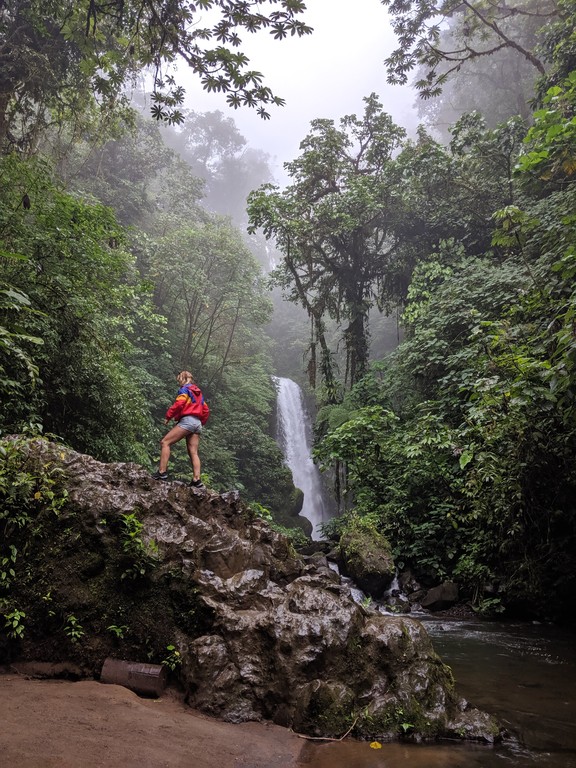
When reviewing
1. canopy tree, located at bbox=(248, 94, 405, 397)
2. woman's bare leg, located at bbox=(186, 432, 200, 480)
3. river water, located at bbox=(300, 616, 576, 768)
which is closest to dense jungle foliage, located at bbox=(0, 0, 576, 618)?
canopy tree, located at bbox=(248, 94, 405, 397)

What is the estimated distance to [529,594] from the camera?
23.2 ft

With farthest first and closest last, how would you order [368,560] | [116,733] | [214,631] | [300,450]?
1. [300,450]
2. [368,560]
3. [214,631]
4. [116,733]

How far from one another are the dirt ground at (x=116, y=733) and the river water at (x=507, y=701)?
35 centimetres

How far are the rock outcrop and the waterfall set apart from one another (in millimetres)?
16315

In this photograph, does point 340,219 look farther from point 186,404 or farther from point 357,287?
point 186,404

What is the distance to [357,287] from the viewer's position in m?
17.2

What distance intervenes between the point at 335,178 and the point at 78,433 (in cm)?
1411

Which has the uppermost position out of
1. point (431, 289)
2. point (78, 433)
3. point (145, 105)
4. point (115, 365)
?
point (145, 105)

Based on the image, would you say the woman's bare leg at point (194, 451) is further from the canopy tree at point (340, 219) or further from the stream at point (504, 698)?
the canopy tree at point (340, 219)

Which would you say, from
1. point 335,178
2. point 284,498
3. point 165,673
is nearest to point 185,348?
point 284,498

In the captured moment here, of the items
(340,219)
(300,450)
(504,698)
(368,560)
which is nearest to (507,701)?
(504,698)

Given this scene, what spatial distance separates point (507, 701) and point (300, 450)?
20.4 meters

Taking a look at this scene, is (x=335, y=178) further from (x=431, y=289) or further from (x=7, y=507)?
(x=7, y=507)

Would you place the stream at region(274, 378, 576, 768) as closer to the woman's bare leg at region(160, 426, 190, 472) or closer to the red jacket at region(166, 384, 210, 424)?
the woman's bare leg at region(160, 426, 190, 472)
